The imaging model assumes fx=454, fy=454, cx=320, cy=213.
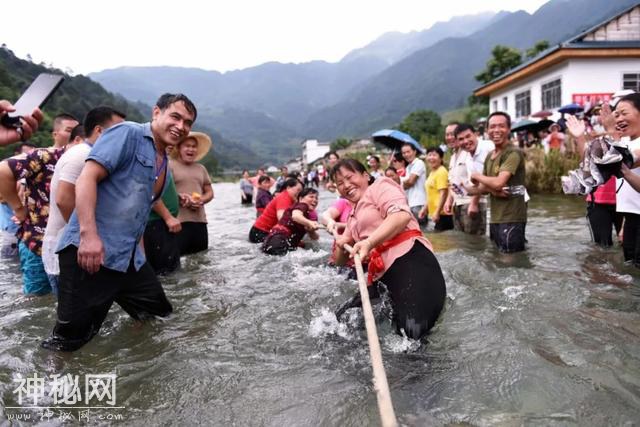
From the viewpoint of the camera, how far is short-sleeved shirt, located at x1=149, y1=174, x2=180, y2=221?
194 inches

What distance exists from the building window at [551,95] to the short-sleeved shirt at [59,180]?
2040cm

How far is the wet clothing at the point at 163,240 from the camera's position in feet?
16.3

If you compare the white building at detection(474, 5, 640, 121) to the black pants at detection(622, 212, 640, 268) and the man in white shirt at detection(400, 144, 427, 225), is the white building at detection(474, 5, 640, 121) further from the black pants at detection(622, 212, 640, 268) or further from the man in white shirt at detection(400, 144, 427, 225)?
the black pants at detection(622, 212, 640, 268)

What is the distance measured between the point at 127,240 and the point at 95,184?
0.42 m

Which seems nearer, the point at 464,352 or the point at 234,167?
the point at 464,352

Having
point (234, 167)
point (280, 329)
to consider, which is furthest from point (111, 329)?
point (234, 167)

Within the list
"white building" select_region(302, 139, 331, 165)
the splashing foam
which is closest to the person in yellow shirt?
the splashing foam

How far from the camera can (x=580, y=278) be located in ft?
15.5

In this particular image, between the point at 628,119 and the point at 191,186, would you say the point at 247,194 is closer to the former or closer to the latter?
the point at 191,186

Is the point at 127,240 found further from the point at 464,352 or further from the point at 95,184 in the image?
the point at 464,352

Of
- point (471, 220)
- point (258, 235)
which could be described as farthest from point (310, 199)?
point (471, 220)

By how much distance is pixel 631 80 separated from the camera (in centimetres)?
1872

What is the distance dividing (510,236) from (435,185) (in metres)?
2.43

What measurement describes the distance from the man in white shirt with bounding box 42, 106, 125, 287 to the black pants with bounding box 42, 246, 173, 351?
42 cm
